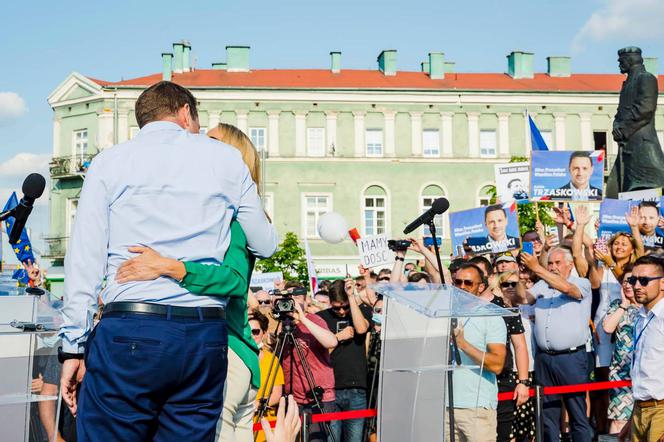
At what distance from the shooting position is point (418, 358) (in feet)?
17.2

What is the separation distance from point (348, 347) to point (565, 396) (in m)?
2.21

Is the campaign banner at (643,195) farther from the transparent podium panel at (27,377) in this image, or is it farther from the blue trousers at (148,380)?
the blue trousers at (148,380)

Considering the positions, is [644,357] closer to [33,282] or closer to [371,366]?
[371,366]

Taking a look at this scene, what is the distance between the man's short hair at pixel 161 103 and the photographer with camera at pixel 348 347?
5.35 meters

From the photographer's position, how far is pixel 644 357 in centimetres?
654

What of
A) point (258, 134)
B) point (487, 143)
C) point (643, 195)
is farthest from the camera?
point (487, 143)

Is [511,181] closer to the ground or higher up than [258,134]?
closer to the ground

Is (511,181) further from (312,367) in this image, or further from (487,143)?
(487,143)

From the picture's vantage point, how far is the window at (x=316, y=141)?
49.7m

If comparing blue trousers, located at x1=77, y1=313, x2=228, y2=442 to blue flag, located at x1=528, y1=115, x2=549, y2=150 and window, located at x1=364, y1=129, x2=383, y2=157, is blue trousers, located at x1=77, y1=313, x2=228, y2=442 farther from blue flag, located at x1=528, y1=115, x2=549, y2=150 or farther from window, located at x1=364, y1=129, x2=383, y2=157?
window, located at x1=364, y1=129, x2=383, y2=157

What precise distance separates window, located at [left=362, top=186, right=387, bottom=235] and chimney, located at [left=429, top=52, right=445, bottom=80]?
8.69 meters

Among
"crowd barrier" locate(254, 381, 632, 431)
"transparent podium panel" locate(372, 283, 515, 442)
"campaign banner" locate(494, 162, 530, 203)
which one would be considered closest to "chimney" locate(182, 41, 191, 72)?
"campaign banner" locate(494, 162, 530, 203)

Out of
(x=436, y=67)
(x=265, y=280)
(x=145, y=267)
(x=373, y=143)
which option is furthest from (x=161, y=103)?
(x=436, y=67)

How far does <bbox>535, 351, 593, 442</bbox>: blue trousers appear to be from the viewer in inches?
334
